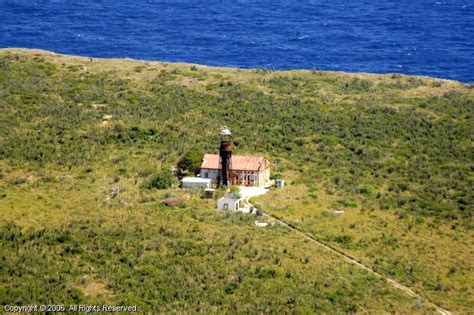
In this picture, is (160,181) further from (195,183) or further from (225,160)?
(225,160)

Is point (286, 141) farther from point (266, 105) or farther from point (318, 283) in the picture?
point (318, 283)

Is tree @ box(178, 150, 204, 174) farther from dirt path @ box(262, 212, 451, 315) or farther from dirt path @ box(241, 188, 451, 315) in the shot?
dirt path @ box(262, 212, 451, 315)

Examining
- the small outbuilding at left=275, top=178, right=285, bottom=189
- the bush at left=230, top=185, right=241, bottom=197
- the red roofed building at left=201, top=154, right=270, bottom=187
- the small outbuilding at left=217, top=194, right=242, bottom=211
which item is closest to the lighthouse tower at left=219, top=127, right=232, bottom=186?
the red roofed building at left=201, top=154, right=270, bottom=187

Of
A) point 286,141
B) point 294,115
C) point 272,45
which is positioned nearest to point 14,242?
point 286,141

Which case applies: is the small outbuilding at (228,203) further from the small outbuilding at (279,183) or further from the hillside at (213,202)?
the small outbuilding at (279,183)

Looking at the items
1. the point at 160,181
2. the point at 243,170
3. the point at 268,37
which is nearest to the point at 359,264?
the point at 243,170

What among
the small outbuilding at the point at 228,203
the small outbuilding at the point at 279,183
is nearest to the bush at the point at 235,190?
the small outbuilding at the point at 228,203
